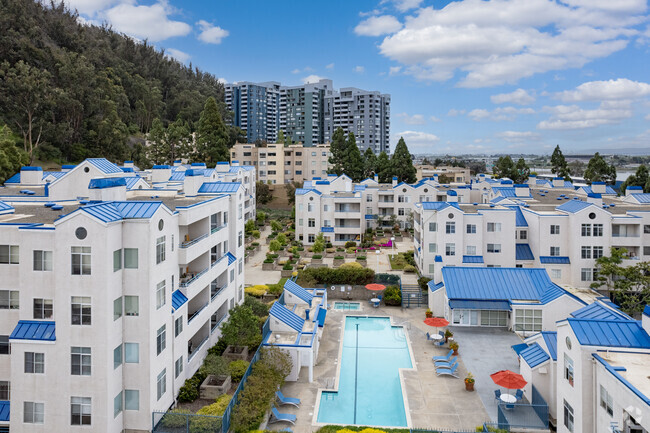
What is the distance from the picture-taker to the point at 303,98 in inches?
6304

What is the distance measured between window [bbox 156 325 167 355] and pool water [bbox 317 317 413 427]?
26.6 ft

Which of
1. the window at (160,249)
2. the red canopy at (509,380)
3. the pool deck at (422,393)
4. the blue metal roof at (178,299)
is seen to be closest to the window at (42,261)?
the window at (160,249)

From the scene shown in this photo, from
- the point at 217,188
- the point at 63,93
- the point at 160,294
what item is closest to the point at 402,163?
the point at 63,93

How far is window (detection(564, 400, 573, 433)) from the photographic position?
18.0 m

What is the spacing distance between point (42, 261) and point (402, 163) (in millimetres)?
75586

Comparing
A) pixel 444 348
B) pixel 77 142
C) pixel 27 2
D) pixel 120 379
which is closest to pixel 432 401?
pixel 444 348

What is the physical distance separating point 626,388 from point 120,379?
1873cm

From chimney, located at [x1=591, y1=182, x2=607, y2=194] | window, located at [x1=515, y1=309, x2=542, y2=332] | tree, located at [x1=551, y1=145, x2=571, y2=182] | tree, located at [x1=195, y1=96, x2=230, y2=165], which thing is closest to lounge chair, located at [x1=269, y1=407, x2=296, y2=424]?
window, located at [x1=515, y1=309, x2=542, y2=332]

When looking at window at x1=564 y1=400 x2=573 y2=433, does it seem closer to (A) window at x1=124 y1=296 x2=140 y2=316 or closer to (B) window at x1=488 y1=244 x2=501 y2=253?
(A) window at x1=124 y1=296 x2=140 y2=316

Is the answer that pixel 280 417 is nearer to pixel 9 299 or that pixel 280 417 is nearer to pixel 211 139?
pixel 9 299

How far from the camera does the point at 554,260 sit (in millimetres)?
41188

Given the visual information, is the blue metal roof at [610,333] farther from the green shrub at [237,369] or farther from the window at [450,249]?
the window at [450,249]

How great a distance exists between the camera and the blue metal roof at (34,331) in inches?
726

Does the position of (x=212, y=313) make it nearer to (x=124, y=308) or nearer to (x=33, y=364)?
(x=124, y=308)
